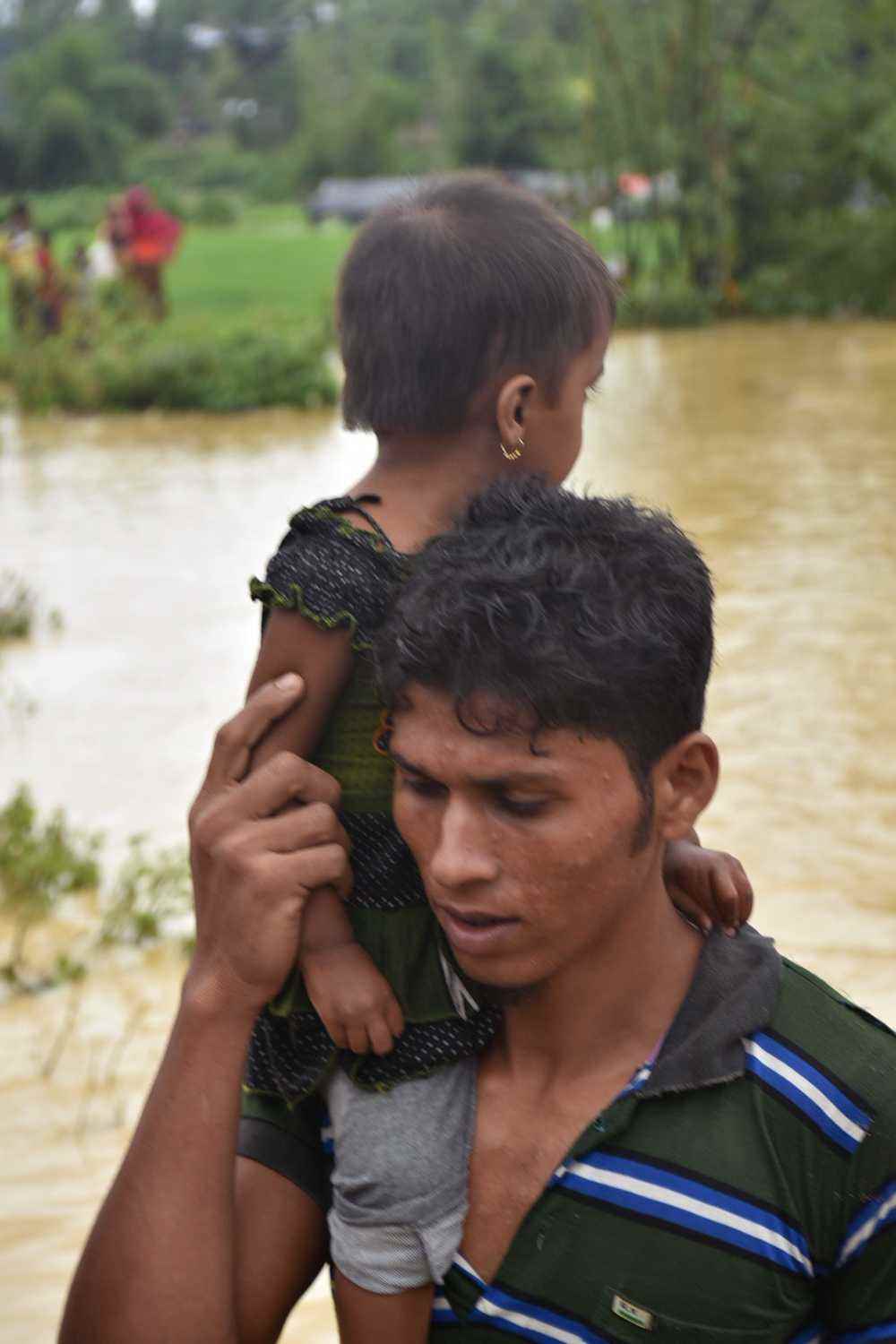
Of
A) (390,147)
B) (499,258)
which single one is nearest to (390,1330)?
(499,258)

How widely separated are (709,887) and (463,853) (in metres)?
0.35

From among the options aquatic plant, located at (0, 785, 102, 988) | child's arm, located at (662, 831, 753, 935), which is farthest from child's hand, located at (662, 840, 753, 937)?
aquatic plant, located at (0, 785, 102, 988)

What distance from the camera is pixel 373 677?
189cm

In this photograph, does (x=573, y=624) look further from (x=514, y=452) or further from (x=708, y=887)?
(x=514, y=452)

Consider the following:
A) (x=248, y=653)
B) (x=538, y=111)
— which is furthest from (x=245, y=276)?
(x=248, y=653)

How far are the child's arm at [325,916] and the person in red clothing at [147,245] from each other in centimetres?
2132

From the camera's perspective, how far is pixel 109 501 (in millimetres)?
13281

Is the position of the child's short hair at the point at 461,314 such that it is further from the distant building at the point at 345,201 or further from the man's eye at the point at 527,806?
the distant building at the point at 345,201

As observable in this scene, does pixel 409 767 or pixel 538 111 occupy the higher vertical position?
pixel 409 767

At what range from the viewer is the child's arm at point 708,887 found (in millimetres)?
1775

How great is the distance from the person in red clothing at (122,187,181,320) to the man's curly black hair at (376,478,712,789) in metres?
21.6

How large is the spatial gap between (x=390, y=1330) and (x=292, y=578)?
73 centimetres

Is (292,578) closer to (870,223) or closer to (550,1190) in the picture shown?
(550,1190)

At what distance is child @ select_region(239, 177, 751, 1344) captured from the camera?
1.70 m
